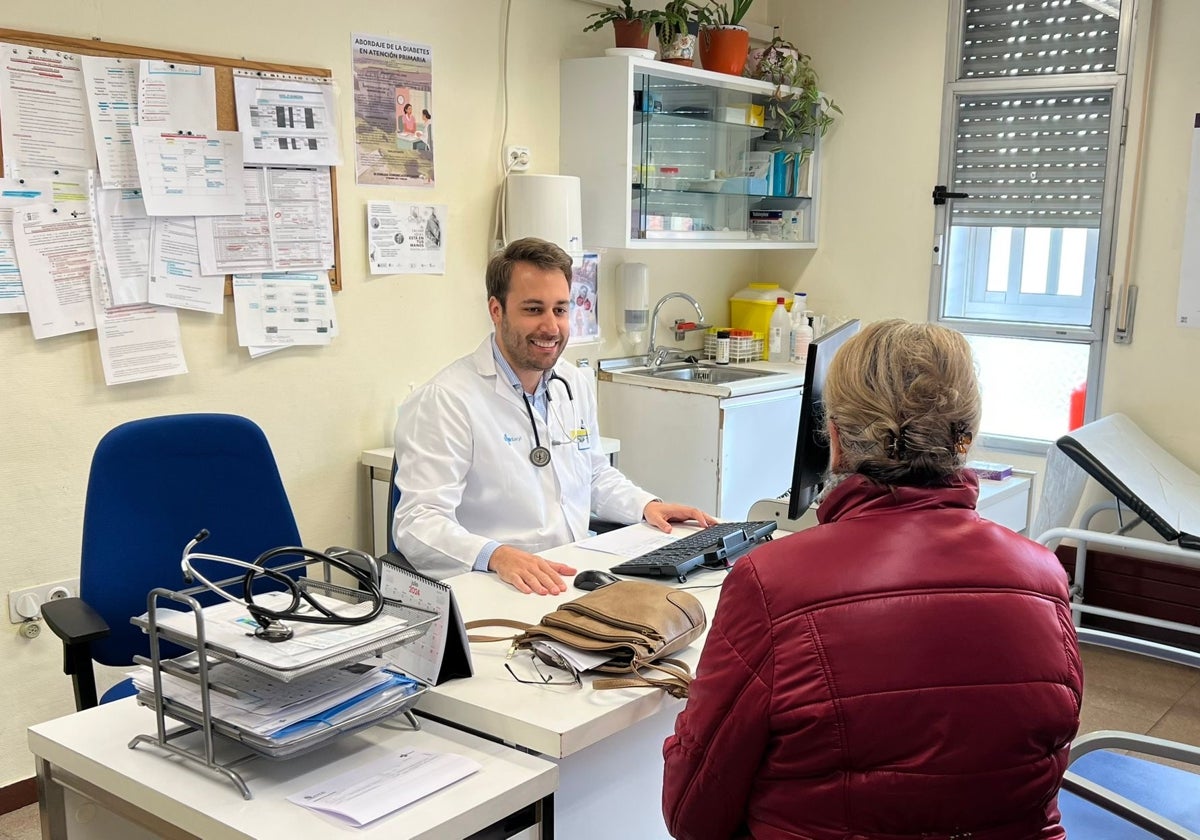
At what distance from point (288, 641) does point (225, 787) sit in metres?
0.20

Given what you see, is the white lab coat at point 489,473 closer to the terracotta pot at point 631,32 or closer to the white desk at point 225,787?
the white desk at point 225,787

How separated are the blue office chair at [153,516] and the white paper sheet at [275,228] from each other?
84 cm

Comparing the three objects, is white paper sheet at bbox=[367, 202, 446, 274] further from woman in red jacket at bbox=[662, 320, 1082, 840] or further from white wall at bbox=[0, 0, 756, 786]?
woman in red jacket at bbox=[662, 320, 1082, 840]

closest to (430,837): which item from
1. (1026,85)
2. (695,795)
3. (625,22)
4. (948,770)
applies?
(695,795)

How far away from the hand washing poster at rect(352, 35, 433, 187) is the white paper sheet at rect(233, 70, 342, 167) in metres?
0.12

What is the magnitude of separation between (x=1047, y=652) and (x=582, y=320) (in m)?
3.12

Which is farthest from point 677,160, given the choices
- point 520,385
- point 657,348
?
→ point 520,385

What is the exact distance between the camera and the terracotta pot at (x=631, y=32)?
4023mm

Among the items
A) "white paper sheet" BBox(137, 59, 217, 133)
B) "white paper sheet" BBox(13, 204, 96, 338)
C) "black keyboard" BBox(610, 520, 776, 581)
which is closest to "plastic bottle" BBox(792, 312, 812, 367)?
"black keyboard" BBox(610, 520, 776, 581)

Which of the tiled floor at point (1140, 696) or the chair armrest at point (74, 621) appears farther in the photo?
the tiled floor at point (1140, 696)

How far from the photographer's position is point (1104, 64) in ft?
13.9

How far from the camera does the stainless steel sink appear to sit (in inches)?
179

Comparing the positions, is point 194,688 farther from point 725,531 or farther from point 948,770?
point 725,531

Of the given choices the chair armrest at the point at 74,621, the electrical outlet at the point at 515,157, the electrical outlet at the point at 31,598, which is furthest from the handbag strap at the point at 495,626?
the electrical outlet at the point at 515,157
